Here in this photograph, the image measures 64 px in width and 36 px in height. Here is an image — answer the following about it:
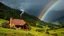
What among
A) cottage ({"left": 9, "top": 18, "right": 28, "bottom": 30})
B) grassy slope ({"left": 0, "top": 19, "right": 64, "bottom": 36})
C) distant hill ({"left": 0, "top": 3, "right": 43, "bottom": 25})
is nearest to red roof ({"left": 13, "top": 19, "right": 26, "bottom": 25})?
cottage ({"left": 9, "top": 18, "right": 28, "bottom": 30})

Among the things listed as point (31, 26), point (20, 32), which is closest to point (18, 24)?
point (31, 26)

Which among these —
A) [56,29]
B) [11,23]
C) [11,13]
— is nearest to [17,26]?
[11,23]

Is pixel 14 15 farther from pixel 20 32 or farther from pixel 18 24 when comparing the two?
pixel 20 32

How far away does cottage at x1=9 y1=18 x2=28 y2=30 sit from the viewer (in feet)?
25.9

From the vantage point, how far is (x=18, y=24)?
8.09 metres

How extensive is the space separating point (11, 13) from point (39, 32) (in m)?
1.80

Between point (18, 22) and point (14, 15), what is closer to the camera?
point (18, 22)

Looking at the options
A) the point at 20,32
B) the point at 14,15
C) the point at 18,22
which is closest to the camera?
the point at 20,32

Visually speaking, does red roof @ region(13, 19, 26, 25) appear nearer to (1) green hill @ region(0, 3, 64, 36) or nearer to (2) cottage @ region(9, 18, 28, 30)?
(2) cottage @ region(9, 18, 28, 30)

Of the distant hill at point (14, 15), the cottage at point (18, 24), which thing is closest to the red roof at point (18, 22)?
the cottage at point (18, 24)

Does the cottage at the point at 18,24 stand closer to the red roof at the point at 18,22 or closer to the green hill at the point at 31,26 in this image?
the red roof at the point at 18,22

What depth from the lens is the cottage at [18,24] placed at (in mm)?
7880

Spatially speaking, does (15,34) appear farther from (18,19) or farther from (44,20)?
(44,20)

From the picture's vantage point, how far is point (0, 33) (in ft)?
23.2
